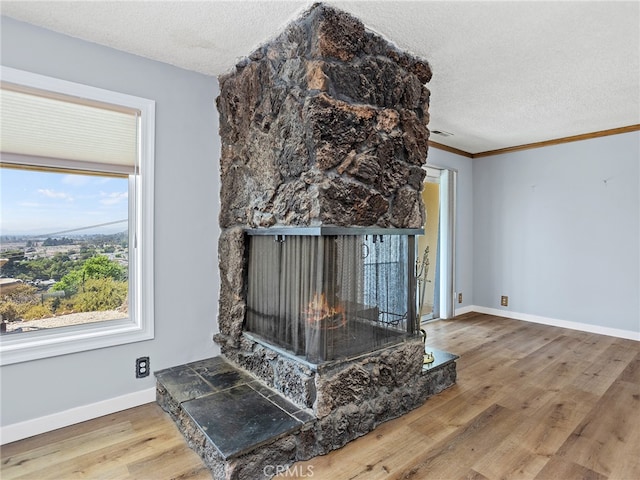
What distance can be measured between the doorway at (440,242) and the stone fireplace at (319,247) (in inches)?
89.5

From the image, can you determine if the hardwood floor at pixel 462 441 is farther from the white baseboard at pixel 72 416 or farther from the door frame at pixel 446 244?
the door frame at pixel 446 244

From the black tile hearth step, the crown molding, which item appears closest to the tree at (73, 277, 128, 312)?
the black tile hearth step

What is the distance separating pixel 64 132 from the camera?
229 centimetres

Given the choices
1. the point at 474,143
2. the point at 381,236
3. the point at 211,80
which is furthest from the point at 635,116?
the point at 211,80

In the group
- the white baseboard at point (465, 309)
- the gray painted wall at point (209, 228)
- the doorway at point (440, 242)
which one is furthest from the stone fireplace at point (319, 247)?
the white baseboard at point (465, 309)

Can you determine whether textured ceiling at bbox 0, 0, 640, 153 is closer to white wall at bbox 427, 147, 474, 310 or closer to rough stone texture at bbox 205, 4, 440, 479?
rough stone texture at bbox 205, 4, 440, 479

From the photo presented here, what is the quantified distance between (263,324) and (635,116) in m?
4.30

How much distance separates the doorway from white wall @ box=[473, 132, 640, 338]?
73 cm

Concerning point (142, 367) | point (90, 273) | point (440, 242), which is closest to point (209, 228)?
point (90, 273)

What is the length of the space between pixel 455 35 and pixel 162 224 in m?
2.39

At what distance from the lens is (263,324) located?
2492 millimetres

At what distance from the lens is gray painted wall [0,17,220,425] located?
2117 millimetres

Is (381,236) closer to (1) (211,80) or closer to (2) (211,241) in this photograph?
(2) (211,241)

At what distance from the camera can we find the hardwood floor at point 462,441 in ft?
5.89
